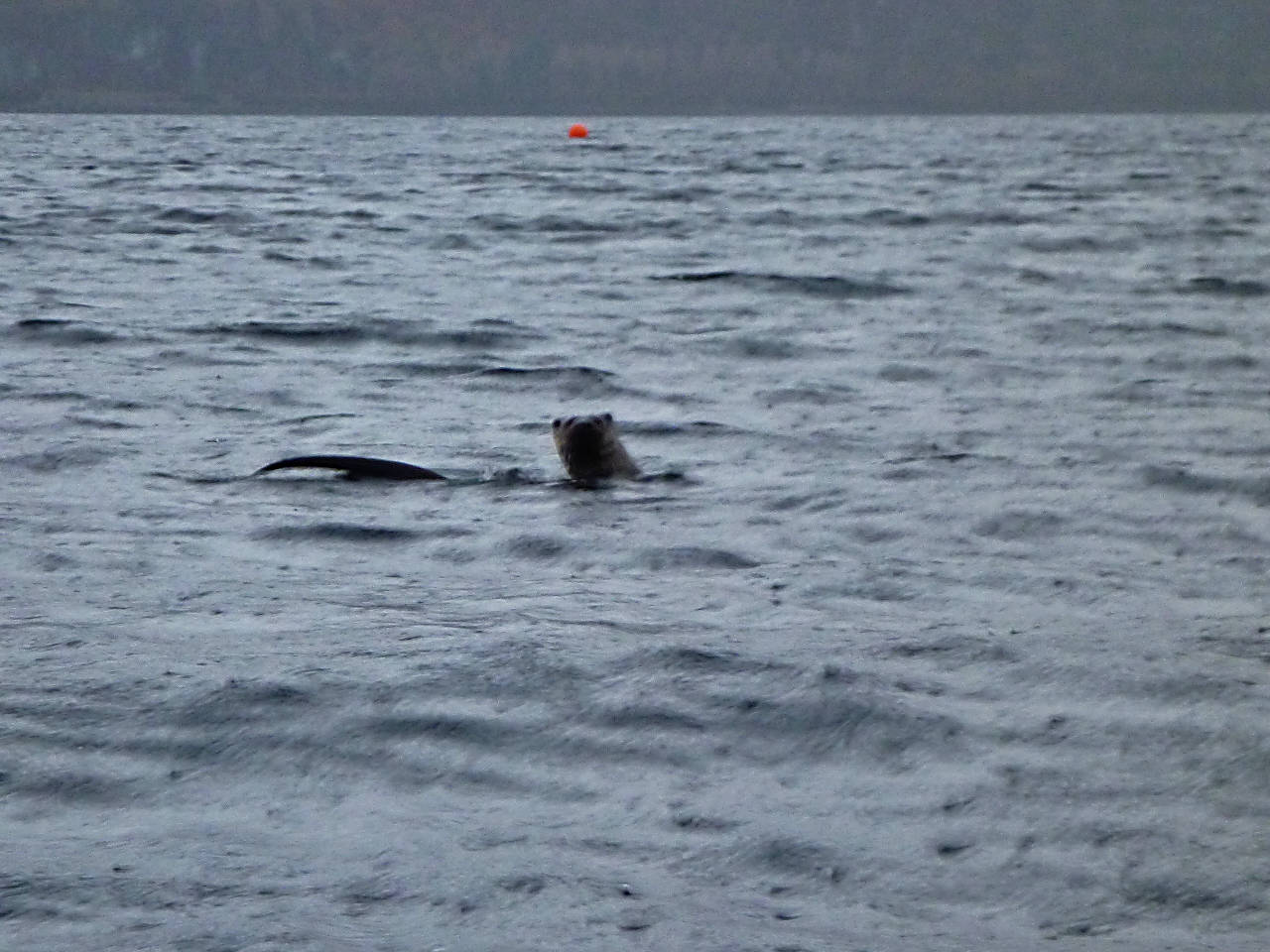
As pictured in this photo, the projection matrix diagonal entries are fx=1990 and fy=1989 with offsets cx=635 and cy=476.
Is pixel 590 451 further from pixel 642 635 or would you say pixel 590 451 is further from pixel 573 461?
pixel 642 635

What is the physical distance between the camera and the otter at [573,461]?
7.25 meters

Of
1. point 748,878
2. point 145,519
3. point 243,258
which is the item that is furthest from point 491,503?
point 243,258

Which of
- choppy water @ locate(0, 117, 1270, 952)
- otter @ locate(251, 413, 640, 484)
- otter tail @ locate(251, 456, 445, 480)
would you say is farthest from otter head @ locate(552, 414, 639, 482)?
otter tail @ locate(251, 456, 445, 480)

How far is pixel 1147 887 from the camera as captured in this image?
3.30 m

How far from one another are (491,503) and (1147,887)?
3.97 meters

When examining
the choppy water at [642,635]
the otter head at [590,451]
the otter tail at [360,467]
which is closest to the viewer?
the choppy water at [642,635]

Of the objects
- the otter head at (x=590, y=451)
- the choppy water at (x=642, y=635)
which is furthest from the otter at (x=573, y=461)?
the choppy water at (x=642, y=635)

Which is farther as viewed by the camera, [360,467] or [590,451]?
[590,451]

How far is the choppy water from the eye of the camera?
129 inches

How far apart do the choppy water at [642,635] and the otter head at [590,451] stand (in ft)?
0.44

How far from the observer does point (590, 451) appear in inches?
295

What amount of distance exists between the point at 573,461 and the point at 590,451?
2.9 inches

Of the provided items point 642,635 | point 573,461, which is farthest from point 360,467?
point 642,635

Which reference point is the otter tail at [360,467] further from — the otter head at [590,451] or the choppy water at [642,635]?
the otter head at [590,451]
